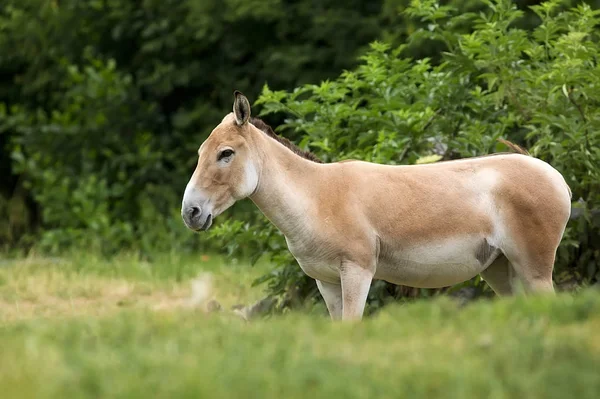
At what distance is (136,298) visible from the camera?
10.6 metres

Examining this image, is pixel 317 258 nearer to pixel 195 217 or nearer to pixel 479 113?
pixel 195 217

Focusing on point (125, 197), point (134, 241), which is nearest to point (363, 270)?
point (134, 241)

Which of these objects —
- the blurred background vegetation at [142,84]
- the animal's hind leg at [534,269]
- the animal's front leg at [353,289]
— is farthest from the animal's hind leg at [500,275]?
the blurred background vegetation at [142,84]

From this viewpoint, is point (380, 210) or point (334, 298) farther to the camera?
point (334, 298)

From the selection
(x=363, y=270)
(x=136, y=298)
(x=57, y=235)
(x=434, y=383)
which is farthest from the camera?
(x=57, y=235)

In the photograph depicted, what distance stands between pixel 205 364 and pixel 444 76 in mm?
5112

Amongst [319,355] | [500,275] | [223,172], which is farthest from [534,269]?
[319,355]

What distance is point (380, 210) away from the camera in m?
6.27

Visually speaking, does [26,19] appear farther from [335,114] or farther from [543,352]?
[543,352]

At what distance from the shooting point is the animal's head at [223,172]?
611 cm

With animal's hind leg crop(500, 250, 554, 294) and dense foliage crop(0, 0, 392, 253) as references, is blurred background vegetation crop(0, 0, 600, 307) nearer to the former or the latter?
dense foliage crop(0, 0, 392, 253)

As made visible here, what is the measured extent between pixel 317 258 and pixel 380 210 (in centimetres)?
49

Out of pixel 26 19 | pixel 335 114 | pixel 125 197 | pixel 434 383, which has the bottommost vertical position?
pixel 125 197

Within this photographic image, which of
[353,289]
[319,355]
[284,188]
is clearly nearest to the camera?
[319,355]
